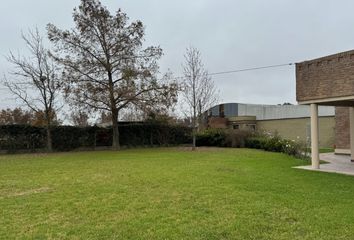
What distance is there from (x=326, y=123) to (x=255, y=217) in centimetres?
2467

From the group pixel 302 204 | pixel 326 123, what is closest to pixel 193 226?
pixel 302 204

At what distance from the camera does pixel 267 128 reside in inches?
1325

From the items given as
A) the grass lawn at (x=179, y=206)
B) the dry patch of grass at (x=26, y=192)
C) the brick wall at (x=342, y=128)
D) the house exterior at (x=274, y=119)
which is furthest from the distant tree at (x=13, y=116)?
the dry patch of grass at (x=26, y=192)

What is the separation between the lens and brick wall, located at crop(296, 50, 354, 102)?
11.9 m

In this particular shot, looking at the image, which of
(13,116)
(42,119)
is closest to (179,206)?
(42,119)

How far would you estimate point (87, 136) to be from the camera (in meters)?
25.7

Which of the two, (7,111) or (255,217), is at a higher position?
(7,111)

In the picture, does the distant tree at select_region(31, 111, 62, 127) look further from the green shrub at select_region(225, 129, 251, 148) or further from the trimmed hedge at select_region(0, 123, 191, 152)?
the green shrub at select_region(225, 129, 251, 148)

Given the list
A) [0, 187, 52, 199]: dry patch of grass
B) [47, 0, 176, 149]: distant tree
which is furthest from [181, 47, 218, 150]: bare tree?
[0, 187, 52, 199]: dry patch of grass

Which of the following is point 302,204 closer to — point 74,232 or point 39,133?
point 74,232

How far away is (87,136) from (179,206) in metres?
19.9

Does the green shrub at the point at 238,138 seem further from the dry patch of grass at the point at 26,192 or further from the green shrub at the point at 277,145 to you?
the dry patch of grass at the point at 26,192

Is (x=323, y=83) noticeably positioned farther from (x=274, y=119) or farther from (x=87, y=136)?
(x=274, y=119)

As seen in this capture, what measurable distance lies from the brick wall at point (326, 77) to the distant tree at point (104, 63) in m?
11.1
